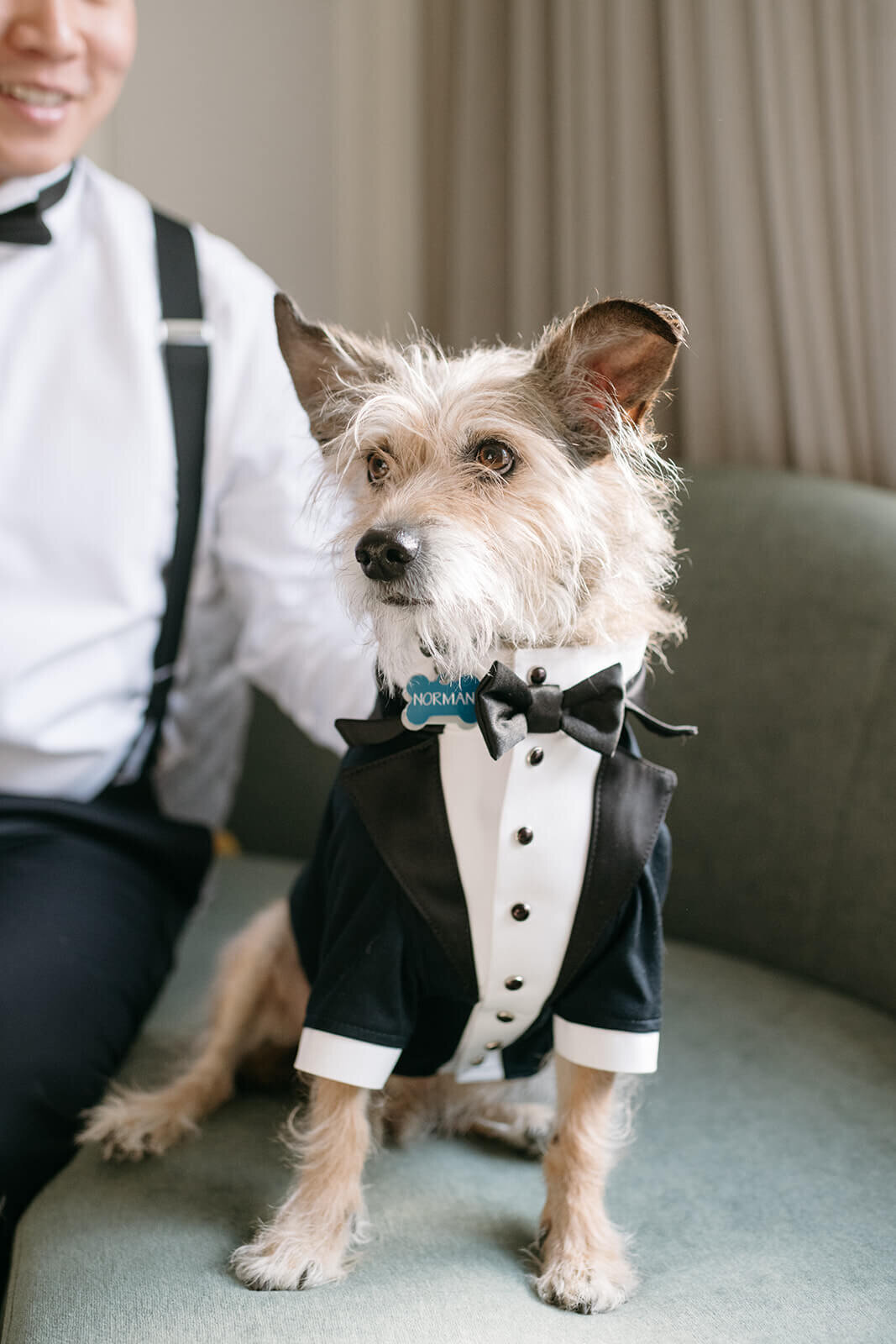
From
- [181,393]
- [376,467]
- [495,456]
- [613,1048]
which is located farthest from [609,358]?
[181,393]

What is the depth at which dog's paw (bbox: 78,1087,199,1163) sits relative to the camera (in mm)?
1200

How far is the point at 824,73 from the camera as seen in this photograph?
167cm

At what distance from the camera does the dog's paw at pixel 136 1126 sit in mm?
1200

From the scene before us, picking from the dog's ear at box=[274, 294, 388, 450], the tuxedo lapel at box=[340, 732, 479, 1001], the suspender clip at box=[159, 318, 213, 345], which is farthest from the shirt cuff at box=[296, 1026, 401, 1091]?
the suspender clip at box=[159, 318, 213, 345]

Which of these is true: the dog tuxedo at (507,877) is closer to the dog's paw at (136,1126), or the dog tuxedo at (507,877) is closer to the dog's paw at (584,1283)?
the dog's paw at (584,1283)

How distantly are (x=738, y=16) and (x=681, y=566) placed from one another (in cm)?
Answer: 86

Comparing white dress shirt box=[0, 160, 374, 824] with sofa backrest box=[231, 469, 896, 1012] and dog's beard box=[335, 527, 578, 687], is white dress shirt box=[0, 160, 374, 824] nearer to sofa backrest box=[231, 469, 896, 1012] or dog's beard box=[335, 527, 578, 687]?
dog's beard box=[335, 527, 578, 687]

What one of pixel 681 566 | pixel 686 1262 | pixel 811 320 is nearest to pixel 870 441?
pixel 811 320

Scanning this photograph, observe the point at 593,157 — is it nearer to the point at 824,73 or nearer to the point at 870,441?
the point at 824,73

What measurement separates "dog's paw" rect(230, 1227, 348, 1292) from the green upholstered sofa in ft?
0.04

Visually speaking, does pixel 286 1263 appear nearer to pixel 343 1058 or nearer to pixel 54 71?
pixel 343 1058

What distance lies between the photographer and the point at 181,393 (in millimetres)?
1510

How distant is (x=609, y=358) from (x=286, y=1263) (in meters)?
0.85

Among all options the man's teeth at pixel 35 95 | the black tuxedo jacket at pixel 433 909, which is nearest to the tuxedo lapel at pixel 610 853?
the black tuxedo jacket at pixel 433 909
